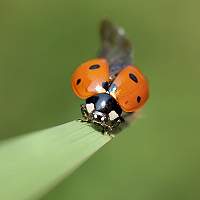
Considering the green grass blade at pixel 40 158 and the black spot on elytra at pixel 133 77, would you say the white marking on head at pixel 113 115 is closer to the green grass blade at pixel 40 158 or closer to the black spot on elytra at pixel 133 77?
the black spot on elytra at pixel 133 77

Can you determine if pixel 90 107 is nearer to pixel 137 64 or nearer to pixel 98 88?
pixel 98 88

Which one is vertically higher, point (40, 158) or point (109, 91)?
point (109, 91)

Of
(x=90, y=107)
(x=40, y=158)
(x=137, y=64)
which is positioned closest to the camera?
(x=40, y=158)

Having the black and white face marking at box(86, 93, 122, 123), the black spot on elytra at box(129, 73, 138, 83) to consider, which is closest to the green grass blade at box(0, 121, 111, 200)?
the black and white face marking at box(86, 93, 122, 123)

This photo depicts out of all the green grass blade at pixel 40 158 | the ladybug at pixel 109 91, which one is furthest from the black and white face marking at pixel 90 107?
the green grass blade at pixel 40 158

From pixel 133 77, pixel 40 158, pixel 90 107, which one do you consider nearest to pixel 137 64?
pixel 133 77

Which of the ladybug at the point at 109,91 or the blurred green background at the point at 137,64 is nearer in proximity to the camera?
the ladybug at the point at 109,91

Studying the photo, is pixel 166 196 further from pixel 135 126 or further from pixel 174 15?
pixel 174 15
